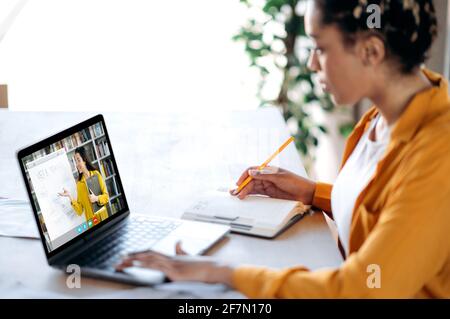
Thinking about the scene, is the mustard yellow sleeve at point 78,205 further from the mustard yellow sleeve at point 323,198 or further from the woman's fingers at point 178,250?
the mustard yellow sleeve at point 323,198

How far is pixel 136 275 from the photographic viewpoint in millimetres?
1142

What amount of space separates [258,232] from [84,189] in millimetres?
366

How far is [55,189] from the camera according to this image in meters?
1.23

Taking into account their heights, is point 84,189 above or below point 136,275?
above

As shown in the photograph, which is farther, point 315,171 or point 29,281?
point 315,171

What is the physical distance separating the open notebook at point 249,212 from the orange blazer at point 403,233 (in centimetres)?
26

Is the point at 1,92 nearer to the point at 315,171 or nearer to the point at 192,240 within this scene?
the point at 192,240

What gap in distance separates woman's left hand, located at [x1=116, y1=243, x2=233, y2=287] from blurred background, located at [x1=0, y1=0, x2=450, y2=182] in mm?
2115

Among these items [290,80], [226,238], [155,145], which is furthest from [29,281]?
[290,80]

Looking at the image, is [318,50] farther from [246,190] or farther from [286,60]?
[286,60]

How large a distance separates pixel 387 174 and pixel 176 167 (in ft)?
2.57

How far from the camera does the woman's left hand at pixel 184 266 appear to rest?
111 centimetres

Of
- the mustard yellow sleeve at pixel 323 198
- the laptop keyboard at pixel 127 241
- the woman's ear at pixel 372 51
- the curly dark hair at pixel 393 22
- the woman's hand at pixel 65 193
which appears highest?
the curly dark hair at pixel 393 22

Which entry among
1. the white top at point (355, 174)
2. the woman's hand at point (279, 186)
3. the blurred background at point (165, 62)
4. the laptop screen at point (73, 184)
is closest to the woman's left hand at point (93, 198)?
the laptop screen at point (73, 184)
